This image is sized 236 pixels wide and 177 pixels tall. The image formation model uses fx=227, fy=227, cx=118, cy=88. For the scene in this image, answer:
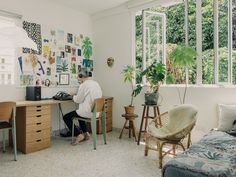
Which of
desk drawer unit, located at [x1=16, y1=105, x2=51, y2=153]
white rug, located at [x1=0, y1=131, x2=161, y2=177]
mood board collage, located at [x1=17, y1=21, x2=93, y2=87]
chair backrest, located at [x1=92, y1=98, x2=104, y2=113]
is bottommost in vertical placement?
white rug, located at [x1=0, y1=131, x2=161, y2=177]

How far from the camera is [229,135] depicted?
2.67 meters

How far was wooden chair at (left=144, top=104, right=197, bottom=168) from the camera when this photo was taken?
9.40 ft

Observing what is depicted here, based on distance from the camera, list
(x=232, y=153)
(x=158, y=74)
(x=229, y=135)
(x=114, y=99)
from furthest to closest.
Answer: (x=114, y=99)
(x=158, y=74)
(x=229, y=135)
(x=232, y=153)

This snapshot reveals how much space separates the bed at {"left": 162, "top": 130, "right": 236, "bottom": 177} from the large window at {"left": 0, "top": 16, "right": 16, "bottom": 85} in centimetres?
315

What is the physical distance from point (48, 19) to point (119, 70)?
5.75 ft

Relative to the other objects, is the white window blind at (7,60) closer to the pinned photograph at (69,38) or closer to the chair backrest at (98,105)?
the pinned photograph at (69,38)

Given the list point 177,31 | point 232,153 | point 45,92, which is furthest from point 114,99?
point 232,153

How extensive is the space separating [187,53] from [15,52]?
9.46 feet

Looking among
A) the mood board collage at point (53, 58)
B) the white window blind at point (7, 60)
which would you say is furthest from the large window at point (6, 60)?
the mood board collage at point (53, 58)

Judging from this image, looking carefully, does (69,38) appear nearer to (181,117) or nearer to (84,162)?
(84,162)

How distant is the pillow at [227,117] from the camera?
294 centimetres

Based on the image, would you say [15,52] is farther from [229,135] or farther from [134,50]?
[229,135]

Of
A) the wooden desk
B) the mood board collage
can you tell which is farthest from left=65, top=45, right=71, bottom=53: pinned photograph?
the wooden desk

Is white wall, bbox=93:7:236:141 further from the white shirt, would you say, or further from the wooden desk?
the wooden desk
